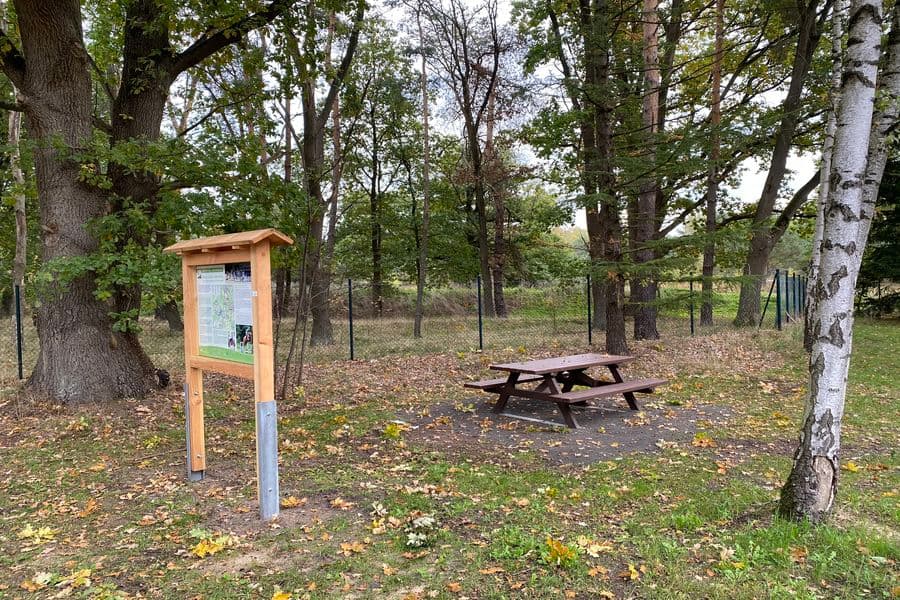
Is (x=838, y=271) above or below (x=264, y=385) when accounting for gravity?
above

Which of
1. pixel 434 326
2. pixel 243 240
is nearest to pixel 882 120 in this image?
pixel 243 240

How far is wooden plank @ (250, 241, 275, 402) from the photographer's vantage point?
13.4 ft

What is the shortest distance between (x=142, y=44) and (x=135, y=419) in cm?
478

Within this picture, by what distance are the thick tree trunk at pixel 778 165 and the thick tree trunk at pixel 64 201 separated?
37.6ft

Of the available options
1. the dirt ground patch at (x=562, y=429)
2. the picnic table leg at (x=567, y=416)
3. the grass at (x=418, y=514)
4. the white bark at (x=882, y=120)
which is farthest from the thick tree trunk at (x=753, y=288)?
the white bark at (x=882, y=120)

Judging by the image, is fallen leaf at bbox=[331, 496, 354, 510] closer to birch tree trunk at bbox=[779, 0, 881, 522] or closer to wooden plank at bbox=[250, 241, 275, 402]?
wooden plank at bbox=[250, 241, 275, 402]

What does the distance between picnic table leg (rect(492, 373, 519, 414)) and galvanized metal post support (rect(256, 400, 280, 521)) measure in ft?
11.7

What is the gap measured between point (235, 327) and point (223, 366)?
0.36 meters

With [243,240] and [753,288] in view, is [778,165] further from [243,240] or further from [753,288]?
[243,240]

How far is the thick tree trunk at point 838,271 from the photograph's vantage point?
11.3ft

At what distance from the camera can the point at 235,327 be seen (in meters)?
4.36

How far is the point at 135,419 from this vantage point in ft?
22.5

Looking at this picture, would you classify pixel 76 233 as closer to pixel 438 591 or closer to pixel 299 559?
pixel 299 559

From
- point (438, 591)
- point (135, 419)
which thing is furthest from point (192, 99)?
point (438, 591)
